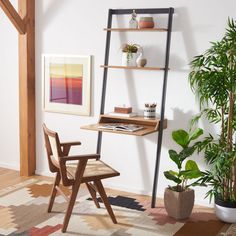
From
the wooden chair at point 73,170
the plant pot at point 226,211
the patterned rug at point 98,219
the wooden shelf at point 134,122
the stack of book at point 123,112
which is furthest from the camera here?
the stack of book at point 123,112

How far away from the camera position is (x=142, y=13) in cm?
397

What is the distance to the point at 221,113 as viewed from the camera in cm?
356

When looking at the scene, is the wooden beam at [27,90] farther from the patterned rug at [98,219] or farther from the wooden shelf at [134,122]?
the wooden shelf at [134,122]

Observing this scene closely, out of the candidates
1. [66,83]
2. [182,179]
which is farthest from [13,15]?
[182,179]

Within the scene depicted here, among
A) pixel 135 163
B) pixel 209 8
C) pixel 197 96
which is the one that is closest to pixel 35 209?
pixel 135 163

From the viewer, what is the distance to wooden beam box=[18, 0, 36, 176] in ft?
14.9

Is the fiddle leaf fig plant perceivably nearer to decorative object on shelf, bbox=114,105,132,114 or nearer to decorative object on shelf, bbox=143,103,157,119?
decorative object on shelf, bbox=143,103,157,119

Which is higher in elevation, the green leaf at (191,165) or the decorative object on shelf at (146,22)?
the decorative object on shelf at (146,22)

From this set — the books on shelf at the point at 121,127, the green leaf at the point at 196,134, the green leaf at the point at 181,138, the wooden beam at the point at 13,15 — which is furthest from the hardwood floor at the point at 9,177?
the green leaf at the point at 196,134

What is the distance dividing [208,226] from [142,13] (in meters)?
2.00

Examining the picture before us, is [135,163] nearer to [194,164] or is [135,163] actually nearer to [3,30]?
[194,164]

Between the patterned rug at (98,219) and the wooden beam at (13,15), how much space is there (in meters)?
1.72

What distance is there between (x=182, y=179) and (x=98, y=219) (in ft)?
2.62

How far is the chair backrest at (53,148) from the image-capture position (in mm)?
3221
